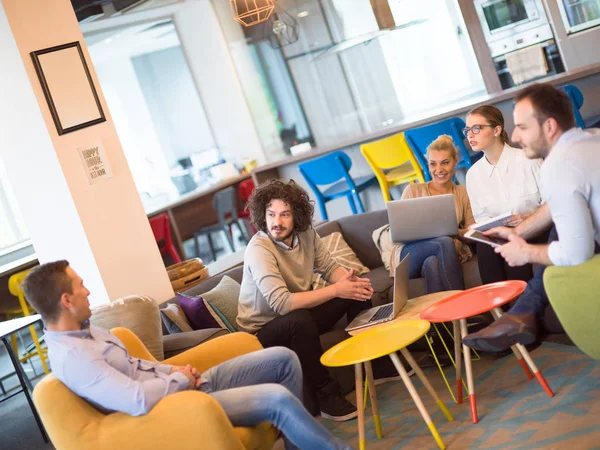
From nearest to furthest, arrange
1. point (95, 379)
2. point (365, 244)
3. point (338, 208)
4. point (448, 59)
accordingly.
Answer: point (95, 379)
point (365, 244)
point (338, 208)
point (448, 59)

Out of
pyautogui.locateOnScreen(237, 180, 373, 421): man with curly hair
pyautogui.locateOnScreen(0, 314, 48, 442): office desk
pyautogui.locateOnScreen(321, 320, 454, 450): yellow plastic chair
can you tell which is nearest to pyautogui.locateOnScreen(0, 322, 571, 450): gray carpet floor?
pyautogui.locateOnScreen(0, 314, 48, 442): office desk

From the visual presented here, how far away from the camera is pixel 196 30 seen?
9883 mm

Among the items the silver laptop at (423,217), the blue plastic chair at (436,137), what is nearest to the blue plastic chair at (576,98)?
the blue plastic chair at (436,137)

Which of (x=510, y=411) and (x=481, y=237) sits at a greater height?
(x=481, y=237)

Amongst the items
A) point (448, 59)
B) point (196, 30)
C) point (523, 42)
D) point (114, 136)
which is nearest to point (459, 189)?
point (114, 136)

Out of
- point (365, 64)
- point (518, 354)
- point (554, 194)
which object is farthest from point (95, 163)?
point (365, 64)

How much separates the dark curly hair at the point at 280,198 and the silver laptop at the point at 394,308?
1.88ft

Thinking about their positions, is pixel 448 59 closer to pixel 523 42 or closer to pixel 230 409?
pixel 523 42

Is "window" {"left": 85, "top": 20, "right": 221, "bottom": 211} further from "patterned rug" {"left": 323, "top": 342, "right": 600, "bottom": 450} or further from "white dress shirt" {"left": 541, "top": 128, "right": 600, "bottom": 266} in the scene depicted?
"white dress shirt" {"left": 541, "top": 128, "right": 600, "bottom": 266}

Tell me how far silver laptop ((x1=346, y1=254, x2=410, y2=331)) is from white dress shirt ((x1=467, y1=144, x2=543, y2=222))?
Result: 1.99 ft

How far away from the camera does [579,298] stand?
251 cm

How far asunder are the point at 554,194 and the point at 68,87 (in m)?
2.80

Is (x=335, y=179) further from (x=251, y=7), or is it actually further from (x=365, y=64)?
(x=365, y=64)

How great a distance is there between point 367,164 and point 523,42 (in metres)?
2.26
